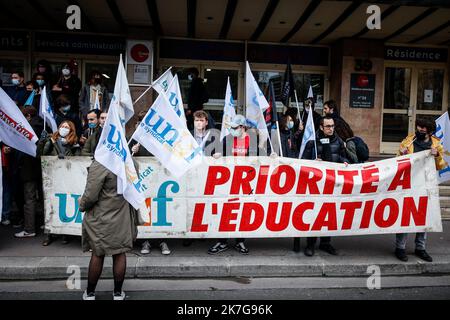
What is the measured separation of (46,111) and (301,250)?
13.8ft

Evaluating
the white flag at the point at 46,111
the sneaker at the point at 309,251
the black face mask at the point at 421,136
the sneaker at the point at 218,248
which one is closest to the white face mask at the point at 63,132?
the white flag at the point at 46,111

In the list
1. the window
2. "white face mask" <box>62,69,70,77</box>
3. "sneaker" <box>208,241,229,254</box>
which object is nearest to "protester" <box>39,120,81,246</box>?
"sneaker" <box>208,241,229,254</box>

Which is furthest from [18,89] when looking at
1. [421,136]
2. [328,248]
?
[421,136]

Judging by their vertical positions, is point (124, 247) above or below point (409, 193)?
below

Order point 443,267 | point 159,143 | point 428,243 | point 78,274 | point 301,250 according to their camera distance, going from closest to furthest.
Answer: point 159,143 → point 78,274 → point 443,267 → point 301,250 → point 428,243

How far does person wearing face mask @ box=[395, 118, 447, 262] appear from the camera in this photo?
6.09 metres

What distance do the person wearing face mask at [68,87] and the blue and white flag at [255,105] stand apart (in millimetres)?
4414

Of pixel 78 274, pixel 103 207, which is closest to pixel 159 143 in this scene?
pixel 103 207

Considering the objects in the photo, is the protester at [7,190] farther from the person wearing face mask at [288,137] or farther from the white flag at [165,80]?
the person wearing face mask at [288,137]

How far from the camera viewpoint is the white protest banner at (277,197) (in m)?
6.05

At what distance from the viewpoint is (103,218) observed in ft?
14.3

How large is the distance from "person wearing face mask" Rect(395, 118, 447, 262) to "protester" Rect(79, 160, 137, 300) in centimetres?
368

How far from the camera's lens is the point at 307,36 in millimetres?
11953

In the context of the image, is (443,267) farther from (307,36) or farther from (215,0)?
(307,36)
